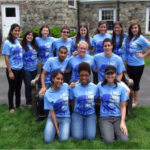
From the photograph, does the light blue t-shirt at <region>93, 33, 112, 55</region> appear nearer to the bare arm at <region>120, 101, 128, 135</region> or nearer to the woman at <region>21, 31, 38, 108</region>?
the woman at <region>21, 31, 38, 108</region>

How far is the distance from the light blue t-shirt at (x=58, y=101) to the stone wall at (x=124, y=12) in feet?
41.8

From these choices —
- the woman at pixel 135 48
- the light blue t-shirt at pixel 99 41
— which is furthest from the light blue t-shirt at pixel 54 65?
the woman at pixel 135 48

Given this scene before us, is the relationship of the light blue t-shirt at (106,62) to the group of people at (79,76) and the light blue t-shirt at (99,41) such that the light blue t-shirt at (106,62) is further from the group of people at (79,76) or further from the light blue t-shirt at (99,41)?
the light blue t-shirt at (99,41)

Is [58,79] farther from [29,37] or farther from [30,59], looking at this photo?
[29,37]

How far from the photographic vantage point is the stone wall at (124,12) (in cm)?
1503

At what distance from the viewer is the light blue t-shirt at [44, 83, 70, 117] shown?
3.61 metres

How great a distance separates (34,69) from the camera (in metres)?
4.82

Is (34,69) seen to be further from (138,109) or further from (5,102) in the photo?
(138,109)

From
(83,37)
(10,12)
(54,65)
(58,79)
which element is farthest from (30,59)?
(10,12)

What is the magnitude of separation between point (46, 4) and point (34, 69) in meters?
9.34

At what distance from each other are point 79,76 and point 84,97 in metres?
0.58

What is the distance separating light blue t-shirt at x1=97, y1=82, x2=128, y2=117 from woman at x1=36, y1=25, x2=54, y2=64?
1730mm

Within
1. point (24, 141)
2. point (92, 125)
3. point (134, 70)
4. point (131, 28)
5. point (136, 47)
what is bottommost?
point (24, 141)

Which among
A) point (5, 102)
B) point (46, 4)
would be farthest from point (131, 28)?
point (46, 4)
